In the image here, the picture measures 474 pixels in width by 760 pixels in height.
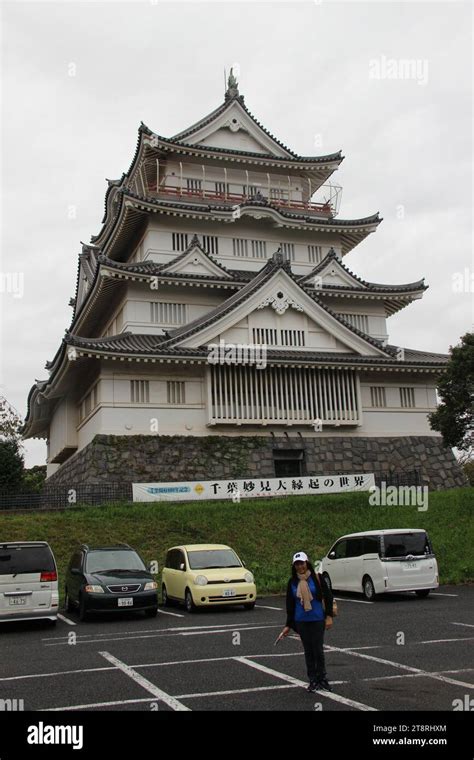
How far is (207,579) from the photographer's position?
16766mm

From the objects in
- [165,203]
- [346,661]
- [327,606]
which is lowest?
[346,661]

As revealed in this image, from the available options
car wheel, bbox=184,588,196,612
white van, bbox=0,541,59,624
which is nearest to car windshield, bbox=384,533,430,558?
car wheel, bbox=184,588,196,612

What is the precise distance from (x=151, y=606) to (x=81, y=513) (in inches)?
356

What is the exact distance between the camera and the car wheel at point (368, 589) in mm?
18333

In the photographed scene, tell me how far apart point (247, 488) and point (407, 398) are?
10731 millimetres

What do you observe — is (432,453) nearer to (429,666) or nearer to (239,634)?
(239,634)

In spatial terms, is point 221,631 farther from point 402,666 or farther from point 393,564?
point 393,564

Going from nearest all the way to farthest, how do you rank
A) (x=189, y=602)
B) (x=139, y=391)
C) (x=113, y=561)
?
(x=189, y=602) < (x=113, y=561) < (x=139, y=391)

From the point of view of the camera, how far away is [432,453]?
33.5 m

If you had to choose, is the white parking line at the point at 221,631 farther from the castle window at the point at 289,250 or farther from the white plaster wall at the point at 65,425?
the castle window at the point at 289,250

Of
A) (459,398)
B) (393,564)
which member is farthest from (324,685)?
(459,398)

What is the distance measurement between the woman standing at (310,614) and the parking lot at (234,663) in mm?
304

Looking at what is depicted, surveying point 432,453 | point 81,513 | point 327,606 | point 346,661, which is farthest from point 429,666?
point 432,453
